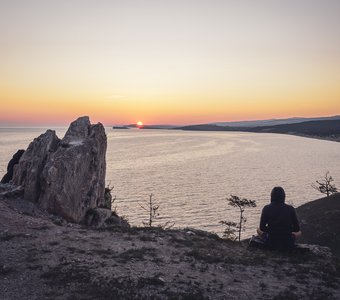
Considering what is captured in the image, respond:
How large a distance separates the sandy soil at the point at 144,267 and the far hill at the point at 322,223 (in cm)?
3673

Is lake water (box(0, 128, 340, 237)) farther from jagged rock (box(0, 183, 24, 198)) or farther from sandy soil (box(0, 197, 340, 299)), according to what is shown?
sandy soil (box(0, 197, 340, 299))

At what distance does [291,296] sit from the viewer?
1136cm

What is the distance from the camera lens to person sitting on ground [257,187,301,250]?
15031 mm

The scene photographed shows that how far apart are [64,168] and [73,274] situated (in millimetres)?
12925

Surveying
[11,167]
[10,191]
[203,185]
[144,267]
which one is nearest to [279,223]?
[144,267]

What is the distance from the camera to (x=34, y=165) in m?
25.0

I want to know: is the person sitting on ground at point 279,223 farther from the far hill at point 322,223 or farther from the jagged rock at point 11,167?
the far hill at point 322,223

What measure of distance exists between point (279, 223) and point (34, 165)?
17.6 meters

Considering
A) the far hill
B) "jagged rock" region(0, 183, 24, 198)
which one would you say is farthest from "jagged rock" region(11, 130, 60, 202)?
the far hill

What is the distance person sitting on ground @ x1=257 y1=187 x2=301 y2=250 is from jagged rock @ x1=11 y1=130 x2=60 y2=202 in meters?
15.4

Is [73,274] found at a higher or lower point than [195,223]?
higher

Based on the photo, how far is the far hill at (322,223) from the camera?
5091cm

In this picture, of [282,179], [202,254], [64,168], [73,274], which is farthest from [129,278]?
[282,179]

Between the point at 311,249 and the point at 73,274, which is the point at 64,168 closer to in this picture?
the point at 73,274
